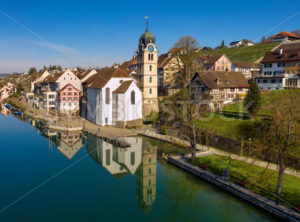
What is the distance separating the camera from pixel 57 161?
31.3 meters

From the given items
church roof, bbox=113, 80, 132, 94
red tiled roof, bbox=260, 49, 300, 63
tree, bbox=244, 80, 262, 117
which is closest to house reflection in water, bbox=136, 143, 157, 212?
church roof, bbox=113, 80, 132, 94

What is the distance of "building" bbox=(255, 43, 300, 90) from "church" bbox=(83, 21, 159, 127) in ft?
75.1

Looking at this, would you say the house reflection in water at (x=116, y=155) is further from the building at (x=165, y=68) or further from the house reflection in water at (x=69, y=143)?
the building at (x=165, y=68)

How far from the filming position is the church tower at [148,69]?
47031 mm

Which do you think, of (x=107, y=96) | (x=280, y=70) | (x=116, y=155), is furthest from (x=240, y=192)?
(x=280, y=70)

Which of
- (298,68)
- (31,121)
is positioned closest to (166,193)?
(298,68)

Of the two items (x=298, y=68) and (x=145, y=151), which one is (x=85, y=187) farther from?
(x=298, y=68)

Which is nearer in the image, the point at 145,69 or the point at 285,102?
the point at 285,102

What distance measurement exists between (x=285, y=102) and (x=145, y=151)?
1944cm

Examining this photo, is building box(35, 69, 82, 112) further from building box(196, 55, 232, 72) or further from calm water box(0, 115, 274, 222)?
building box(196, 55, 232, 72)

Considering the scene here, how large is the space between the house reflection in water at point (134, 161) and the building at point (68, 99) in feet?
65.1

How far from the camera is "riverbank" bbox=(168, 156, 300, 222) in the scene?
699 inches

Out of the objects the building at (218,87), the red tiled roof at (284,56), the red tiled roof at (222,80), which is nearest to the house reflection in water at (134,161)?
the building at (218,87)

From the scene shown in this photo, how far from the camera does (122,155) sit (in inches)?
1326
